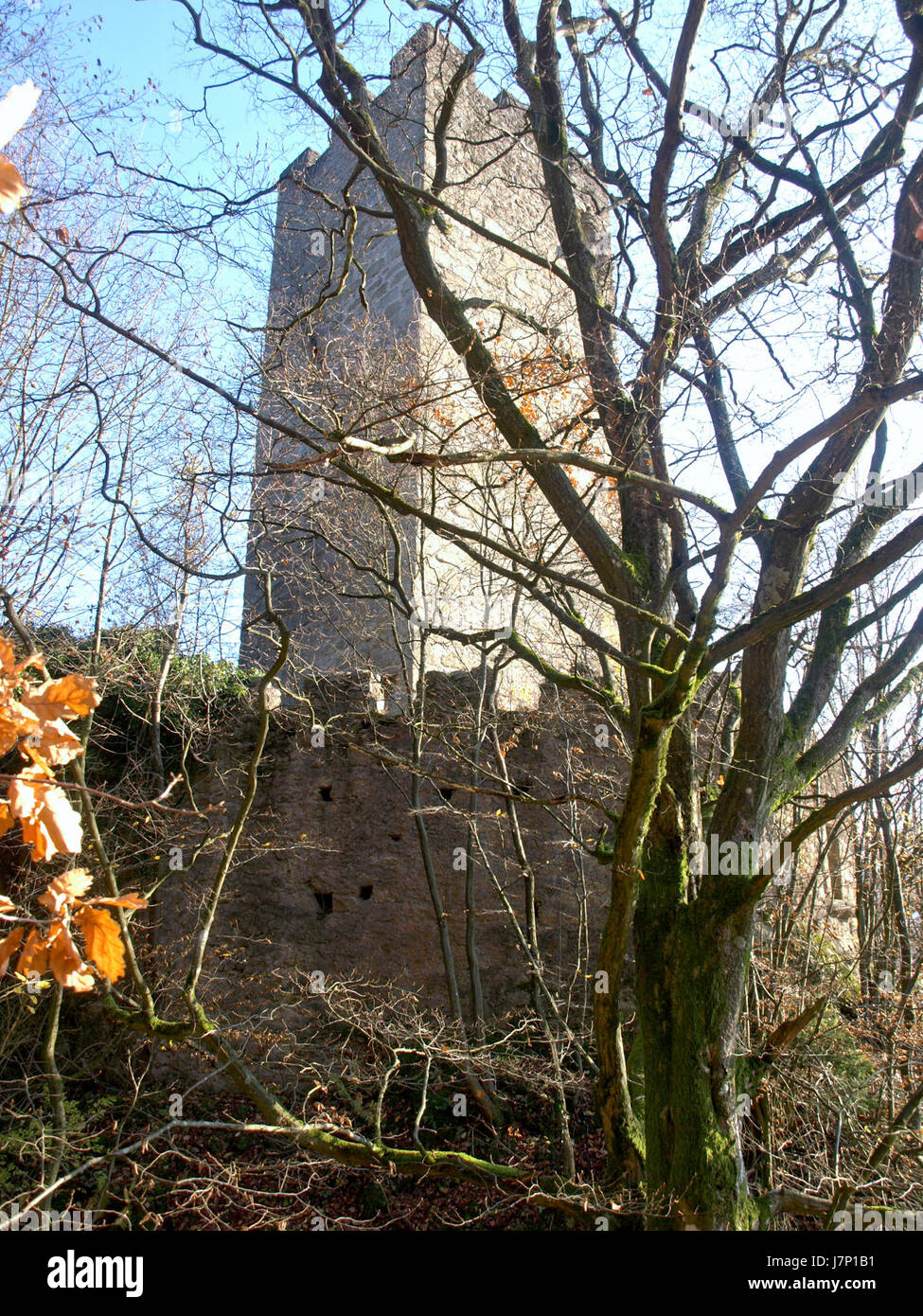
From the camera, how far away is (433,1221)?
5953mm

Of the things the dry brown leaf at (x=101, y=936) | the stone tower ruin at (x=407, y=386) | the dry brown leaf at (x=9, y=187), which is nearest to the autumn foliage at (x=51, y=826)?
the dry brown leaf at (x=101, y=936)

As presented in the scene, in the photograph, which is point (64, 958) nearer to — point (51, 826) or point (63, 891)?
point (63, 891)

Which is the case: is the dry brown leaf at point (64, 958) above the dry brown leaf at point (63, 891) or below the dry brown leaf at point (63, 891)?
below

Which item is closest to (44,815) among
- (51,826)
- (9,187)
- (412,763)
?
(51,826)

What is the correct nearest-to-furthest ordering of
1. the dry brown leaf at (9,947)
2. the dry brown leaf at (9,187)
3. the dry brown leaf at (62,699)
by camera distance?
the dry brown leaf at (9,187), the dry brown leaf at (9,947), the dry brown leaf at (62,699)

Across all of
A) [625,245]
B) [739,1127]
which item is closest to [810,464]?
[625,245]

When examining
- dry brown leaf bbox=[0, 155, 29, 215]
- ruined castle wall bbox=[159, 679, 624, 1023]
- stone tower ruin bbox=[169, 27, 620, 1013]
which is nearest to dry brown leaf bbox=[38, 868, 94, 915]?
dry brown leaf bbox=[0, 155, 29, 215]

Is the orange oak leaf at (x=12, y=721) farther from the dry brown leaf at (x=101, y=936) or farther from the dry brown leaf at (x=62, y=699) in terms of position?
the dry brown leaf at (x=101, y=936)

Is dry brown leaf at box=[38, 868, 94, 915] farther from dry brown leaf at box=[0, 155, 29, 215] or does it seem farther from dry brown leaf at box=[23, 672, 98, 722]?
dry brown leaf at box=[0, 155, 29, 215]

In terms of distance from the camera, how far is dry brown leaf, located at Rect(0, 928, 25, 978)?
1324 mm

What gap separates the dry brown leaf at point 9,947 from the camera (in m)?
1.32

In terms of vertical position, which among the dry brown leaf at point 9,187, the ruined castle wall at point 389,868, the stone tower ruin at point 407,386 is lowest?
the ruined castle wall at point 389,868

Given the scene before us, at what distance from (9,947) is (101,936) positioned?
5.2 inches

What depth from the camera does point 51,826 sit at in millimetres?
1401
